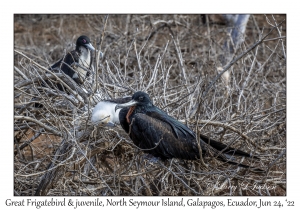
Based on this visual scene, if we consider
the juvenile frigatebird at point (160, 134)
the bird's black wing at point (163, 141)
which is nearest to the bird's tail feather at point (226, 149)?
the juvenile frigatebird at point (160, 134)

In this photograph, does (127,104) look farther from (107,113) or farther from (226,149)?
(226,149)

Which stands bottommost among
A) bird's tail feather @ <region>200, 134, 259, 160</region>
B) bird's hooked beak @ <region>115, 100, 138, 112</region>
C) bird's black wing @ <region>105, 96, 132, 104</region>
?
bird's tail feather @ <region>200, 134, 259, 160</region>

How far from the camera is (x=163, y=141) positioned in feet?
10.7

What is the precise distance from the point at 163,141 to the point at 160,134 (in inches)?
1.9

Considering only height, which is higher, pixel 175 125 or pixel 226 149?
pixel 175 125

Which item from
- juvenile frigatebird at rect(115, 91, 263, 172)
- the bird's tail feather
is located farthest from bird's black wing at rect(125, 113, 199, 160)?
the bird's tail feather

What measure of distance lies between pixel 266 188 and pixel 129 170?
2.86 ft

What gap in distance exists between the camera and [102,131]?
10.4ft

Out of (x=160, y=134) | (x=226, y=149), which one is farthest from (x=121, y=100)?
(x=226, y=149)

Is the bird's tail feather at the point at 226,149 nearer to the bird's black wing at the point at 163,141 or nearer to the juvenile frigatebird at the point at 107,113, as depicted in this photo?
Answer: the bird's black wing at the point at 163,141

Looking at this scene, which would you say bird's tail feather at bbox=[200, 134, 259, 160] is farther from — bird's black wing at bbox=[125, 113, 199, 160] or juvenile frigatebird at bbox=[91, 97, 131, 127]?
juvenile frigatebird at bbox=[91, 97, 131, 127]

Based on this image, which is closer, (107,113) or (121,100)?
(107,113)

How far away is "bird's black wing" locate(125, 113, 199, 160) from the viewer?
3230 mm

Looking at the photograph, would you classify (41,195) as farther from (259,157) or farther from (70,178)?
(259,157)
